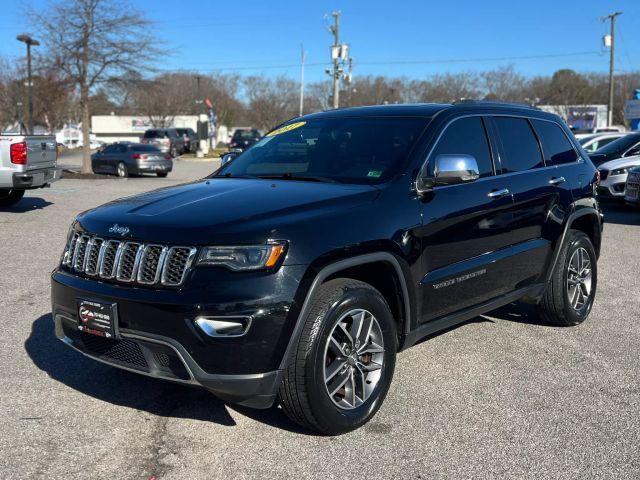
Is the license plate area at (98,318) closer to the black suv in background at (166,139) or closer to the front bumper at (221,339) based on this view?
the front bumper at (221,339)

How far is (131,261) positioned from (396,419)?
1766mm

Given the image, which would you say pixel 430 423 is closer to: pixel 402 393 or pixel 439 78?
pixel 402 393

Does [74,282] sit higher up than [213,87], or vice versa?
[213,87]

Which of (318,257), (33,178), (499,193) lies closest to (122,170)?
(33,178)

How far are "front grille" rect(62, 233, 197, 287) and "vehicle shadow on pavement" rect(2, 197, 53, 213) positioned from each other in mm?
10881

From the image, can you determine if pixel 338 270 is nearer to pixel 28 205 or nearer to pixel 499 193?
pixel 499 193

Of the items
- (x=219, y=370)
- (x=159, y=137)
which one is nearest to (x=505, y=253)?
(x=219, y=370)

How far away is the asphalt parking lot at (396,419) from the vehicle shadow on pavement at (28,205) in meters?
8.77

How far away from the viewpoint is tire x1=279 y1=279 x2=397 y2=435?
3.38m

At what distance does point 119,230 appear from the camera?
11.8 feet

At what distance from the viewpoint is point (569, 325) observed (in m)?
5.80

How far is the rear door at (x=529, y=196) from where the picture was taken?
195 inches

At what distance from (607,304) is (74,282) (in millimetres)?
5151

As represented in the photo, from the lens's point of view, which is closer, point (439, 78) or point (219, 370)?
point (219, 370)
